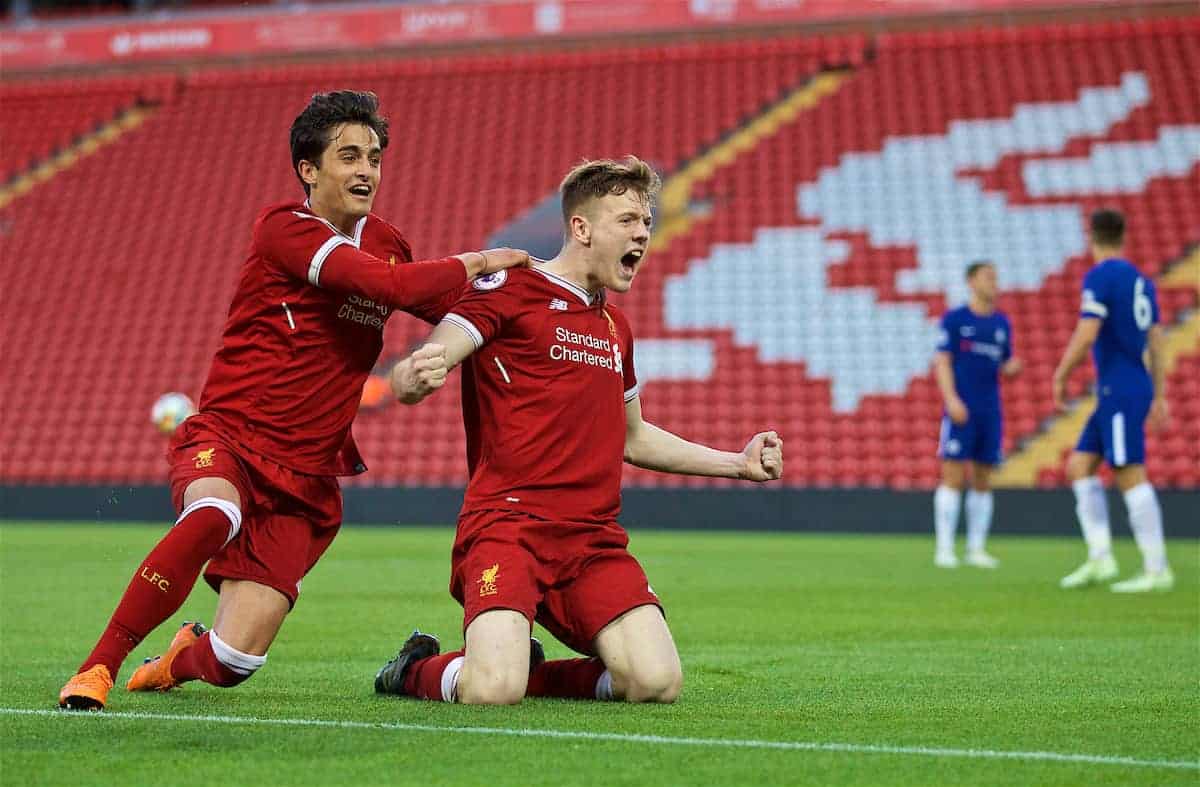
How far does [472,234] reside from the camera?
68.3ft

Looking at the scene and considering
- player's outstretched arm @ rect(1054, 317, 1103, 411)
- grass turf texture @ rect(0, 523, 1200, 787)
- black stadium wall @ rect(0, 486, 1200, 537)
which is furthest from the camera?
black stadium wall @ rect(0, 486, 1200, 537)

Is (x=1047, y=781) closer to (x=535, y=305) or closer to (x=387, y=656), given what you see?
(x=535, y=305)

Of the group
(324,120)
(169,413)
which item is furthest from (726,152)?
(324,120)

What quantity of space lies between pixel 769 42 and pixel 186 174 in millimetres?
8188

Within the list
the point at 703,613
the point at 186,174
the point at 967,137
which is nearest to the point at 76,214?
the point at 186,174

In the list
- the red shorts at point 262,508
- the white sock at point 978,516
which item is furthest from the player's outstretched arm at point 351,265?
Answer: the white sock at point 978,516

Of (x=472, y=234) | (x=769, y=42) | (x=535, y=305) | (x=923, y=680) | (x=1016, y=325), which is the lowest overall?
(x=923, y=680)

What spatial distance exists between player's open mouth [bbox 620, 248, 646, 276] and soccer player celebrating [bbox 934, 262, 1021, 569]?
7.39 m

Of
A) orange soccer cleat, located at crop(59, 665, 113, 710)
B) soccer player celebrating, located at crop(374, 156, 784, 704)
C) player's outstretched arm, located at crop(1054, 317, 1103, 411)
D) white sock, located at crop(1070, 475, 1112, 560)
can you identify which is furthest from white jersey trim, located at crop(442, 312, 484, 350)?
white sock, located at crop(1070, 475, 1112, 560)

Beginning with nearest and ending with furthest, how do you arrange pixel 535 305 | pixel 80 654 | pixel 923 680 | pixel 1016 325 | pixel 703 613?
pixel 535 305 < pixel 923 680 < pixel 80 654 < pixel 703 613 < pixel 1016 325

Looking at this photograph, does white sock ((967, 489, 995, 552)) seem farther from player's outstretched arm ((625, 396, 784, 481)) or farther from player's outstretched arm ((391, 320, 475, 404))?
player's outstretched arm ((391, 320, 475, 404))

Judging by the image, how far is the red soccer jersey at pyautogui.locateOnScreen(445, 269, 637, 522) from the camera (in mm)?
5293

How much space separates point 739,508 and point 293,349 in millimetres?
12204

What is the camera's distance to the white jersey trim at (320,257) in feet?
16.3
